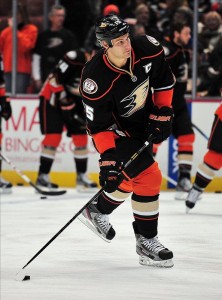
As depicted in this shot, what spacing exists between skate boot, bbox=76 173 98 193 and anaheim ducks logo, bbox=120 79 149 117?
4017 millimetres

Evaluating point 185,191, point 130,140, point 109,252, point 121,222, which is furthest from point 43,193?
point 130,140

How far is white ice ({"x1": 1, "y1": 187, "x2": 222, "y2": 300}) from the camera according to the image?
420 cm

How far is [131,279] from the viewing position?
448 cm

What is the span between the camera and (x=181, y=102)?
26.1 feet

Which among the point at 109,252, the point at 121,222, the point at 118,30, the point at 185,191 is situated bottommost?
the point at 185,191

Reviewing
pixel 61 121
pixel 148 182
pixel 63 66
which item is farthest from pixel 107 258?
pixel 61 121

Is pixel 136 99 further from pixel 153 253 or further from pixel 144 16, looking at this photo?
pixel 144 16

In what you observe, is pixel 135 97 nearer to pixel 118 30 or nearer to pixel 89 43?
pixel 118 30

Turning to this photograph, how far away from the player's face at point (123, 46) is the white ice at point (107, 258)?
0.99 m

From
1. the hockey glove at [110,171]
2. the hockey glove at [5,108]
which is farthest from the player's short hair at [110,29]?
the hockey glove at [5,108]

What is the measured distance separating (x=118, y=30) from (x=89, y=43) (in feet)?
16.0

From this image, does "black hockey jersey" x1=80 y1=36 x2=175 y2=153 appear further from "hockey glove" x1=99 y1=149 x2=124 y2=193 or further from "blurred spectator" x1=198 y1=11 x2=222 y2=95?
"blurred spectator" x1=198 y1=11 x2=222 y2=95

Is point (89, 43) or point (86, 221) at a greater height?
point (86, 221)

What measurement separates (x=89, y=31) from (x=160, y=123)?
16.5ft
